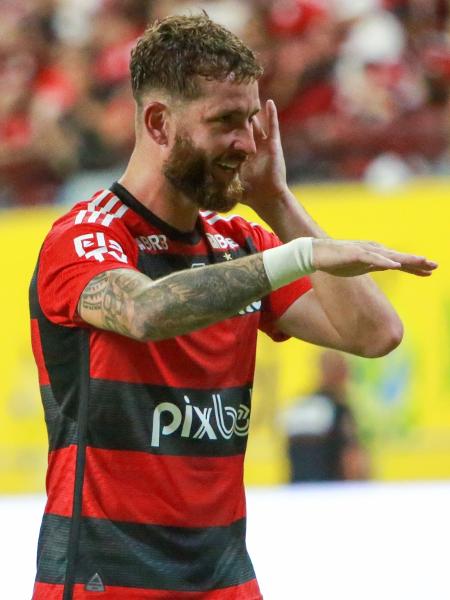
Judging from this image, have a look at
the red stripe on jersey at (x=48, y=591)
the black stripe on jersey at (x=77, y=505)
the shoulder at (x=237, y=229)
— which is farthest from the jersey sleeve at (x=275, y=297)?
the red stripe on jersey at (x=48, y=591)

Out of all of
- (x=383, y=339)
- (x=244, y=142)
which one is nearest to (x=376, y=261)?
(x=244, y=142)

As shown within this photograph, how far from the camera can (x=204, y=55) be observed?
9.55ft

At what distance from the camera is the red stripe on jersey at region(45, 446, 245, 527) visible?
9.20ft

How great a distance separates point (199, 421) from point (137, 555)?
1.02 ft

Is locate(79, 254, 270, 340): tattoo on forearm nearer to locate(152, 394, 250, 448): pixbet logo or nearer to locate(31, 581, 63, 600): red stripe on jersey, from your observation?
locate(152, 394, 250, 448): pixbet logo

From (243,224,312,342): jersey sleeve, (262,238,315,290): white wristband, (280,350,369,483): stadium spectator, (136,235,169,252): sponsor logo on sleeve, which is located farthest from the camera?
(280,350,369,483): stadium spectator

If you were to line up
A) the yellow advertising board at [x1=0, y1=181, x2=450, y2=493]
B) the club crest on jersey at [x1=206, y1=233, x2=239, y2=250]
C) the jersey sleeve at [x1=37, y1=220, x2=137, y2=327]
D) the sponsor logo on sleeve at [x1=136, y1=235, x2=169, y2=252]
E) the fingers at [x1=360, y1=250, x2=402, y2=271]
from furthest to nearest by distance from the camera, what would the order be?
the yellow advertising board at [x1=0, y1=181, x2=450, y2=493], the club crest on jersey at [x1=206, y1=233, x2=239, y2=250], the sponsor logo on sleeve at [x1=136, y1=235, x2=169, y2=252], the jersey sleeve at [x1=37, y1=220, x2=137, y2=327], the fingers at [x1=360, y1=250, x2=402, y2=271]

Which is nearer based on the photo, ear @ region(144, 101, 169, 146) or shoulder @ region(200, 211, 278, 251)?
ear @ region(144, 101, 169, 146)

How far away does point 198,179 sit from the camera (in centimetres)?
293

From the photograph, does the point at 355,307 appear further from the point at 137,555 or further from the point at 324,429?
the point at 324,429

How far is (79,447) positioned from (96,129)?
5.73 m

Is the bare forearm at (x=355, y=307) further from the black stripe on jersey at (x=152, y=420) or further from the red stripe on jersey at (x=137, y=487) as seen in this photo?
the red stripe on jersey at (x=137, y=487)

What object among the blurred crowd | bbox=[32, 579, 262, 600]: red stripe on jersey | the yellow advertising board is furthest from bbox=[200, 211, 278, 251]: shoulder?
the blurred crowd

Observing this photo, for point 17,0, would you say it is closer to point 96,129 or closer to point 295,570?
point 96,129
